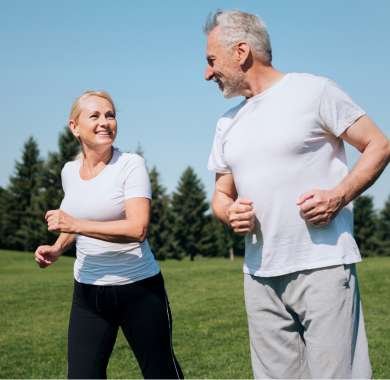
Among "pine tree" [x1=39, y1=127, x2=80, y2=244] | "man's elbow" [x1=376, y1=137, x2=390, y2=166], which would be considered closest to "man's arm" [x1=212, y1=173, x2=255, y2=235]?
"man's elbow" [x1=376, y1=137, x2=390, y2=166]

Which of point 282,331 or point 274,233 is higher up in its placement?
point 274,233

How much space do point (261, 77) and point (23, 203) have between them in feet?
206

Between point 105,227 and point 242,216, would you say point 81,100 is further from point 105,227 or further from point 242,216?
point 242,216

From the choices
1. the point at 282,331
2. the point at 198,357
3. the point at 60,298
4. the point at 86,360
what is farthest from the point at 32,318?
the point at 282,331

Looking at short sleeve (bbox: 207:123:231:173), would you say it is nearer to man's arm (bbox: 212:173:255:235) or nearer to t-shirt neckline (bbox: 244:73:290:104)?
man's arm (bbox: 212:173:255:235)

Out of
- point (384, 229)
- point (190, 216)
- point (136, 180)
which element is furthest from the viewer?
point (384, 229)

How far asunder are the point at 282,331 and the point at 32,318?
34.2 feet

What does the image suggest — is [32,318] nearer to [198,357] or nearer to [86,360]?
[198,357]

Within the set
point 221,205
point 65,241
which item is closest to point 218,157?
point 221,205

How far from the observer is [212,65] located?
354 centimetres

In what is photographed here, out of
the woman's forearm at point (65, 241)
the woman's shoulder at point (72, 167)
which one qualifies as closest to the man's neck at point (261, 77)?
the woman's shoulder at point (72, 167)

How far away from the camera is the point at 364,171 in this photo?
317 centimetres

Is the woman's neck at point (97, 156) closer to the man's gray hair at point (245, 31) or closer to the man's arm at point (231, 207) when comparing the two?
the man's arm at point (231, 207)

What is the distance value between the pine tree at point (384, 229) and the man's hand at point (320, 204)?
70944mm
